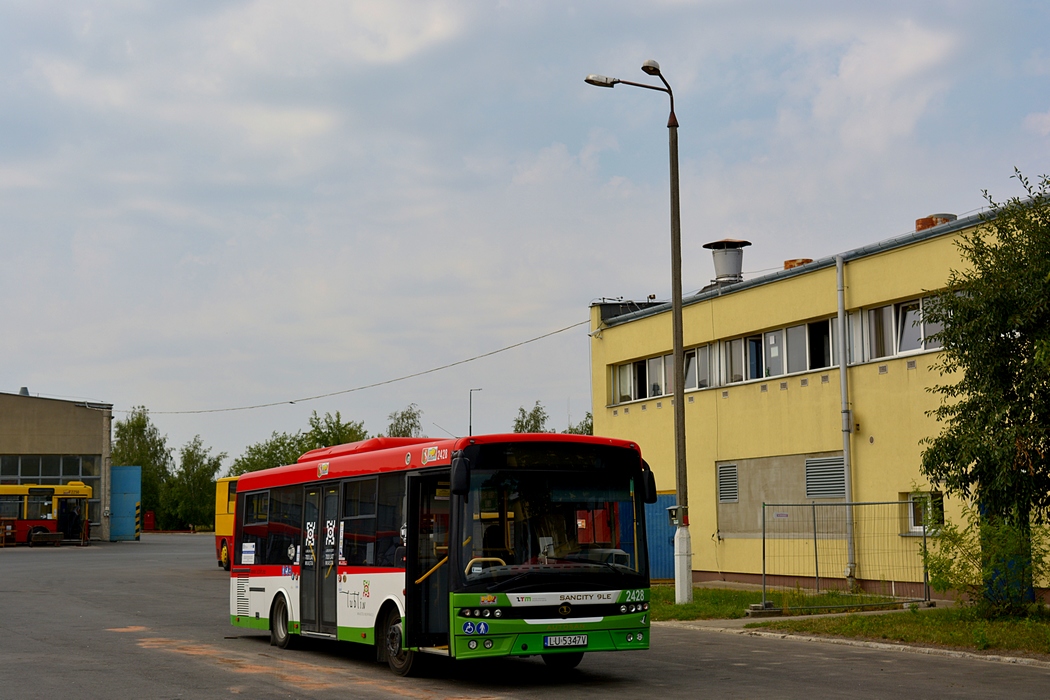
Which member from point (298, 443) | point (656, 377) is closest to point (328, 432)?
point (298, 443)

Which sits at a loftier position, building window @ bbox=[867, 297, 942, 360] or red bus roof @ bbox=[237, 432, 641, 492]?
building window @ bbox=[867, 297, 942, 360]

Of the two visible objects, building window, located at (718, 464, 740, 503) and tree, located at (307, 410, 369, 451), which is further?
tree, located at (307, 410, 369, 451)

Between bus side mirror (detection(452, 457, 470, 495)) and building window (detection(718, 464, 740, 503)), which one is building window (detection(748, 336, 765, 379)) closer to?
building window (detection(718, 464, 740, 503))

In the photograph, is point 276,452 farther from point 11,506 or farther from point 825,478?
point 825,478

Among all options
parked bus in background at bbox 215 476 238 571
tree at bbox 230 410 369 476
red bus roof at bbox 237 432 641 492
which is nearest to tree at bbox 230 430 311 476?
tree at bbox 230 410 369 476

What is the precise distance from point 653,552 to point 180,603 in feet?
36.0

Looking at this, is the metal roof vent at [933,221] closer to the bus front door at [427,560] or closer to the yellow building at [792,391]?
the yellow building at [792,391]

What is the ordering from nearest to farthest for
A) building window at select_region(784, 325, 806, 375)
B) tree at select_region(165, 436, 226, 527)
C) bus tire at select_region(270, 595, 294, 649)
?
bus tire at select_region(270, 595, 294, 649), building window at select_region(784, 325, 806, 375), tree at select_region(165, 436, 226, 527)

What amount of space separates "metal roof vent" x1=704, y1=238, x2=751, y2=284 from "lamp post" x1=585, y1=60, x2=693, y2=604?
8.82 meters

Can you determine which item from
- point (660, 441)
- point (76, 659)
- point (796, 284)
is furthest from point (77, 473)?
point (76, 659)

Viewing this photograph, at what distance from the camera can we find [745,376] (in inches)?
1142

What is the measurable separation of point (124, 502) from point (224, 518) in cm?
3582

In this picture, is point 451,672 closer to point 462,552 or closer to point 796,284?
point 462,552

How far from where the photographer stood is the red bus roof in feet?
42.1
